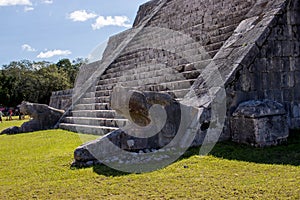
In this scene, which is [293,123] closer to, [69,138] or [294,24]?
[294,24]

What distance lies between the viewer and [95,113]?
8594 millimetres

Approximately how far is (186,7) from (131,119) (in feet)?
22.2

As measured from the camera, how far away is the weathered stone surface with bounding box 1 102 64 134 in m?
10.0

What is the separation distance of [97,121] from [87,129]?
40cm

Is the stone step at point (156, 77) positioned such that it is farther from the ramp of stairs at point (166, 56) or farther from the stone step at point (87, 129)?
the stone step at point (87, 129)

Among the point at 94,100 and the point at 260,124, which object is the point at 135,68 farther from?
the point at 260,124

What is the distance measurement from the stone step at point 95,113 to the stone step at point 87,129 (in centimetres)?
42

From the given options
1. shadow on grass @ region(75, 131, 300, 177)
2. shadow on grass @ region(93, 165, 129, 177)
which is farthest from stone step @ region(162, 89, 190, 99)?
shadow on grass @ region(93, 165, 129, 177)

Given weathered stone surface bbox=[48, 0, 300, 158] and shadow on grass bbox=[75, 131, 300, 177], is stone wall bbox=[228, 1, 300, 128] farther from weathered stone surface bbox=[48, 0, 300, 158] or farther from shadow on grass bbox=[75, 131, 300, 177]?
shadow on grass bbox=[75, 131, 300, 177]

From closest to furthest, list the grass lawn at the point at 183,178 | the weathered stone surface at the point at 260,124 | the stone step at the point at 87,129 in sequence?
the grass lawn at the point at 183,178, the weathered stone surface at the point at 260,124, the stone step at the point at 87,129

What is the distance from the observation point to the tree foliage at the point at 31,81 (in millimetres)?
33688

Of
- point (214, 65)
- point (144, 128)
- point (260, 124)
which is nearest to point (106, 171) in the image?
point (144, 128)

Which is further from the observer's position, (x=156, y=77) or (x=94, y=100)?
(x=94, y=100)

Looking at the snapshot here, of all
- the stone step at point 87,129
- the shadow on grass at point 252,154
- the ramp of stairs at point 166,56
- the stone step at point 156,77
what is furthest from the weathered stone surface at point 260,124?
the stone step at point 87,129
